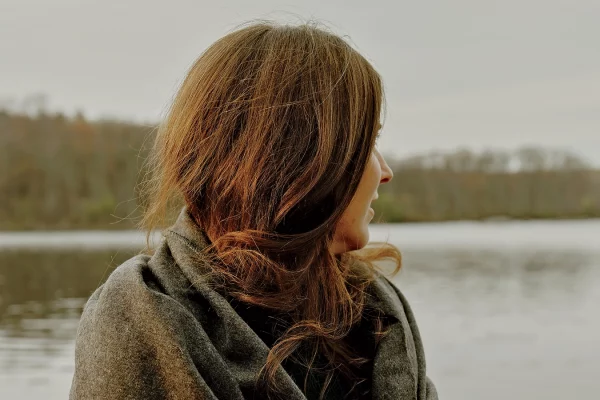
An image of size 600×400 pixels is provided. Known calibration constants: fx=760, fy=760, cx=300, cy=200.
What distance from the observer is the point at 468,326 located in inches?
543

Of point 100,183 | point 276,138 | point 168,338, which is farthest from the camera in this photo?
point 100,183

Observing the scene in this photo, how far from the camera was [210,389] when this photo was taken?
1224 millimetres

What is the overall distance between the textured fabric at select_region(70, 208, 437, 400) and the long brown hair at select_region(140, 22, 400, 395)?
0.05 meters

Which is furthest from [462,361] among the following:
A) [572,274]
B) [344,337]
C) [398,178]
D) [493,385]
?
[398,178]

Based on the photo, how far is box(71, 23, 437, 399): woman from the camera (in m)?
1.25

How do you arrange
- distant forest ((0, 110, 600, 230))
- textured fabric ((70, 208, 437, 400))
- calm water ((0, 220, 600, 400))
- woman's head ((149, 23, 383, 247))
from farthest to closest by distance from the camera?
distant forest ((0, 110, 600, 230)) → calm water ((0, 220, 600, 400)) → woman's head ((149, 23, 383, 247)) → textured fabric ((70, 208, 437, 400))

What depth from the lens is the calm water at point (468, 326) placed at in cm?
950

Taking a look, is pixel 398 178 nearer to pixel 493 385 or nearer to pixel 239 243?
pixel 493 385

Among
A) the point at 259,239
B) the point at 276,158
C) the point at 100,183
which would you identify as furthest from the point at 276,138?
the point at 100,183

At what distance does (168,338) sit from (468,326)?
518 inches

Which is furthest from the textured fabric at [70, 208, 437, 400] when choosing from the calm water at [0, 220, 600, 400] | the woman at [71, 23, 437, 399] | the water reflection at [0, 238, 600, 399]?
the water reflection at [0, 238, 600, 399]

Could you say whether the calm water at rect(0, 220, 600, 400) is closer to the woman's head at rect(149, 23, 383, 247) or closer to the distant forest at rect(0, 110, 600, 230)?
the woman's head at rect(149, 23, 383, 247)

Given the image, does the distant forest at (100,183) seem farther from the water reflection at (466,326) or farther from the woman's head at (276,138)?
the woman's head at (276,138)

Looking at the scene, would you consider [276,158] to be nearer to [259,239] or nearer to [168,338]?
[259,239]
